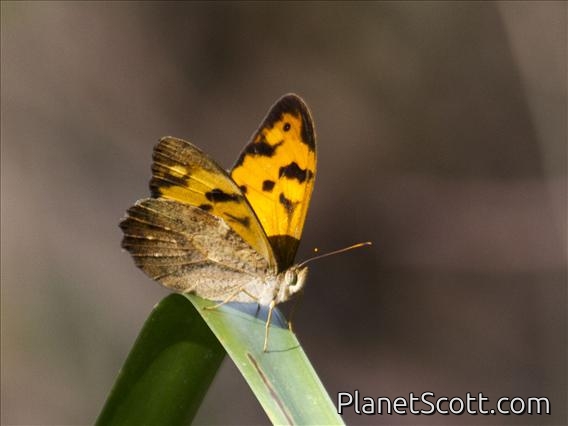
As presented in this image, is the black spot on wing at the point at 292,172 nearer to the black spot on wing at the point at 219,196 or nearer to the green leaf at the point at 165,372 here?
the black spot on wing at the point at 219,196

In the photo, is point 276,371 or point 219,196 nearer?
point 276,371

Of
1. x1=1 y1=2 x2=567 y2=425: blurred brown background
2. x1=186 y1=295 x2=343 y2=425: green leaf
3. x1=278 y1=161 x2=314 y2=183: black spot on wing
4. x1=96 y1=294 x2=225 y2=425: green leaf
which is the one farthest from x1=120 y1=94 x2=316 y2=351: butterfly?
x1=1 y1=2 x2=567 y2=425: blurred brown background

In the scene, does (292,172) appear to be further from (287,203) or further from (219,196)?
(219,196)

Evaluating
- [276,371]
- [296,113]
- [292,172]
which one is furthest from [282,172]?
[276,371]

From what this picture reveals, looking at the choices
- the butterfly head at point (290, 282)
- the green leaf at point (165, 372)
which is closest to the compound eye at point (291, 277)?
the butterfly head at point (290, 282)

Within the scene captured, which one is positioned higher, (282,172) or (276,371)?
(282,172)

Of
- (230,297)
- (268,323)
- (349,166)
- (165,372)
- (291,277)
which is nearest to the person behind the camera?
(165,372)
